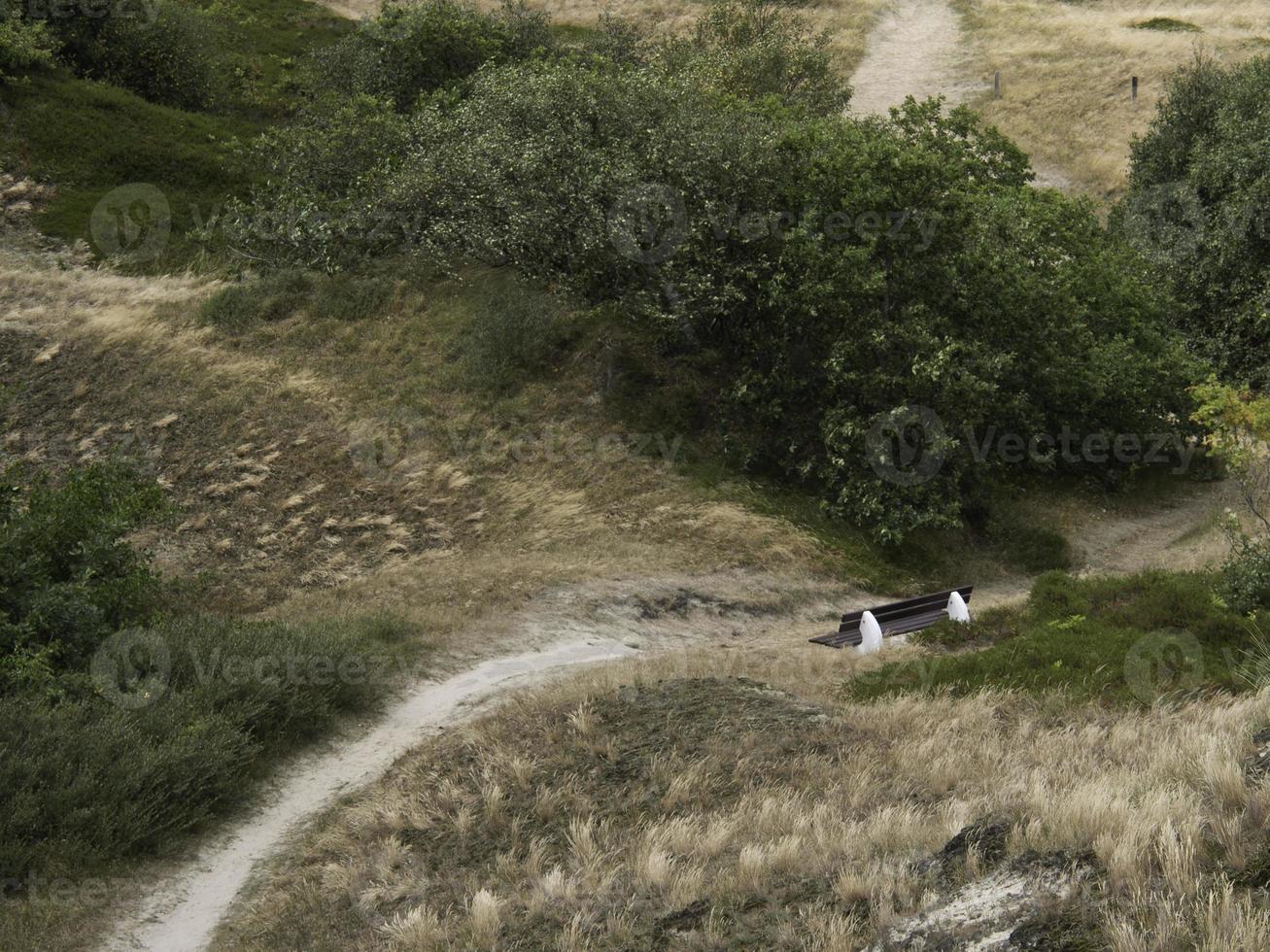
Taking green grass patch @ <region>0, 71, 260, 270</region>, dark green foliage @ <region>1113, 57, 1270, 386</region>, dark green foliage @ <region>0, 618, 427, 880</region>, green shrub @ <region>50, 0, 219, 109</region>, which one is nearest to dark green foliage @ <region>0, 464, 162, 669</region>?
dark green foliage @ <region>0, 618, 427, 880</region>

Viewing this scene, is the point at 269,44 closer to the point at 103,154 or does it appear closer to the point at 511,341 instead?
the point at 103,154

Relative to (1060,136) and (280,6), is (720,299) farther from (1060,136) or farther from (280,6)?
(280,6)

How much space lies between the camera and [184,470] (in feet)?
79.9

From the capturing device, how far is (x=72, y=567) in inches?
625

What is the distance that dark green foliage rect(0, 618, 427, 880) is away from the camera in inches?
427

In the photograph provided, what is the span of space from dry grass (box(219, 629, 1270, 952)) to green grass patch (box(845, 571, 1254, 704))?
2.33ft

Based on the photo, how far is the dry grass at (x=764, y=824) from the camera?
6984 mm

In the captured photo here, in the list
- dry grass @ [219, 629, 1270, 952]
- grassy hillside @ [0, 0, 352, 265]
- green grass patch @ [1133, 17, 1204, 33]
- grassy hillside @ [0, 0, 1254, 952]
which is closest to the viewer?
dry grass @ [219, 629, 1270, 952]

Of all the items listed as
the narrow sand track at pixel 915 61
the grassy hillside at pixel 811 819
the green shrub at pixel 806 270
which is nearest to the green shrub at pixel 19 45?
the green shrub at pixel 806 270

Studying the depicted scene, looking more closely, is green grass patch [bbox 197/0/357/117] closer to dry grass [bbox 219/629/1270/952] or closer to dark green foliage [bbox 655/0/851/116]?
dark green foliage [bbox 655/0/851/116]

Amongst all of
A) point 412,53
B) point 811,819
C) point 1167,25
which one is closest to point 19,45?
point 412,53

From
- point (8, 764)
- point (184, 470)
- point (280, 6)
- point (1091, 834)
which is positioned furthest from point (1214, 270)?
point (280, 6)

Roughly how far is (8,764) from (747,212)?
17.5 m

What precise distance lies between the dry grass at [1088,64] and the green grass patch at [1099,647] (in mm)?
32478
